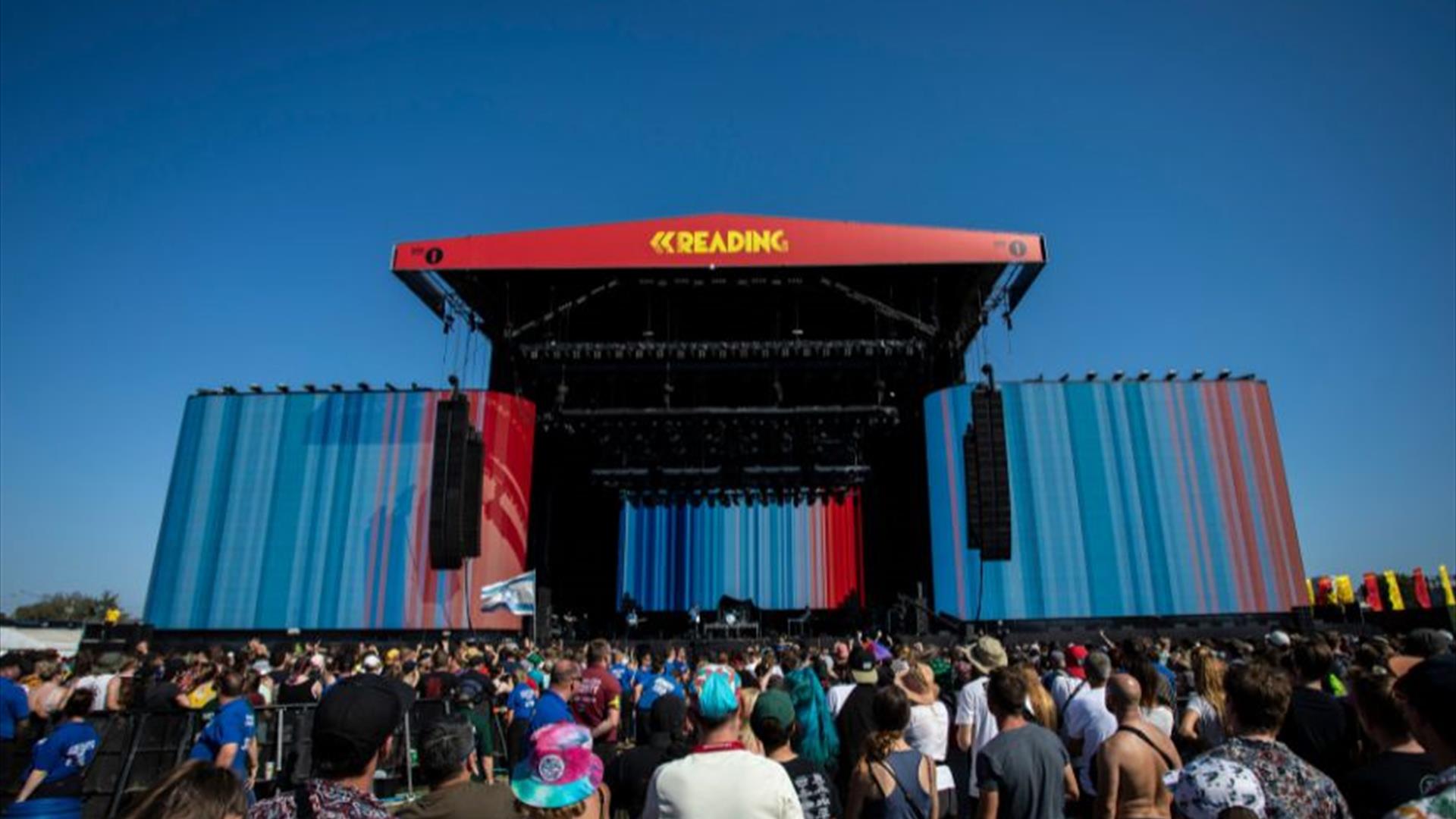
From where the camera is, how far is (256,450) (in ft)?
84.5

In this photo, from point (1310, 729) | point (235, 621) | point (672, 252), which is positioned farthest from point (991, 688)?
point (235, 621)

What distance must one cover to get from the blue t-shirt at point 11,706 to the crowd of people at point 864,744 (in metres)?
0.01

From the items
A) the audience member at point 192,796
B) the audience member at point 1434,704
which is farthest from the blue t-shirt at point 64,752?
the audience member at point 1434,704

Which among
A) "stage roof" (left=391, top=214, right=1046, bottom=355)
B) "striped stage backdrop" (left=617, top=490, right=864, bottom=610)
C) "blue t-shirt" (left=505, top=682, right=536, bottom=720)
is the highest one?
"stage roof" (left=391, top=214, right=1046, bottom=355)

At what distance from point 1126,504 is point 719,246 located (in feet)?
51.2

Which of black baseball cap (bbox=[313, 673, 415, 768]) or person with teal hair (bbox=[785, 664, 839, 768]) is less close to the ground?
black baseball cap (bbox=[313, 673, 415, 768])

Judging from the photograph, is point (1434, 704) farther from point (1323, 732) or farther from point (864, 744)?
point (1323, 732)

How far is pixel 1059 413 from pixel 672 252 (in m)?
13.9

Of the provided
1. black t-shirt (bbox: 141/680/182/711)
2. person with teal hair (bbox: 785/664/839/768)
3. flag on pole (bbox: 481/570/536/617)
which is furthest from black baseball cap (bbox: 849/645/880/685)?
flag on pole (bbox: 481/570/536/617)

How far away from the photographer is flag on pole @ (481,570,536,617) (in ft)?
74.0

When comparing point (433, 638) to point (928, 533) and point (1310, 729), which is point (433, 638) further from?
point (1310, 729)

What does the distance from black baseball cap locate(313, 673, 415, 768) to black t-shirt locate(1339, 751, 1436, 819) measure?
3261mm

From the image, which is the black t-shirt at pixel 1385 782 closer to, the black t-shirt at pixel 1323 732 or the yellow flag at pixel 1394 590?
the black t-shirt at pixel 1323 732

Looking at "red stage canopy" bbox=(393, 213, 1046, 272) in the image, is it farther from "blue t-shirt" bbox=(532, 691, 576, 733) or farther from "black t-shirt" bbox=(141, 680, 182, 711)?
"blue t-shirt" bbox=(532, 691, 576, 733)
